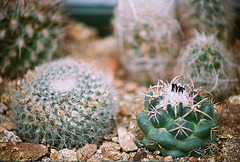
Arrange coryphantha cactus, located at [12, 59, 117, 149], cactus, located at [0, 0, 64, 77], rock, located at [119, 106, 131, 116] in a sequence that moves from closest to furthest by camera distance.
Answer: coryphantha cactus, located at [12, 59, 117, 149] < cactus, located at [0, 0, 64, 77] < rock, located at [119, 106, 131, 116]

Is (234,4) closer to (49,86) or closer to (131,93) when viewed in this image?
(131,93)

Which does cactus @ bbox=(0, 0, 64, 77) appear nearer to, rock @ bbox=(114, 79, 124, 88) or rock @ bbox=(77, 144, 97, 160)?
rock @ bbox=(114, 79, 124, 88)

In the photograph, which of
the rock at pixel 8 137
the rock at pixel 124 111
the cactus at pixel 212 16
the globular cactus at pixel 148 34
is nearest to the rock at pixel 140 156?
the rock at pixel 124 111

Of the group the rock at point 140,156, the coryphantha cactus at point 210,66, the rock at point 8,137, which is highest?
the coryphantha cactus at point 210,66

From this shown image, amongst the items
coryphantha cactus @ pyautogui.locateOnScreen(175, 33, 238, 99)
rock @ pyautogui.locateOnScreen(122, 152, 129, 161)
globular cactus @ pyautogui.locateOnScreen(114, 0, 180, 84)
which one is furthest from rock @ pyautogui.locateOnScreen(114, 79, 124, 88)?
rock @ pyautogui.locateOnScreen(122, 152, 129, 161)

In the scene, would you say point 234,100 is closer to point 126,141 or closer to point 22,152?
point 126,141

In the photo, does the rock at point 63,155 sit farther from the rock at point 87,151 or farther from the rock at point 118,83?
the rock at point 118,83

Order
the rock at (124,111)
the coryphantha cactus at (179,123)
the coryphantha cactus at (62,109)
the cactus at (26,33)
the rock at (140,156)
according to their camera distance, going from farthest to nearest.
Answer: the rock at (124,111) < the cactus at (26,33) < the coryphantha cactus at (62,109) < the rock at (140,156) < the coryphantha cactus at (179,123)
